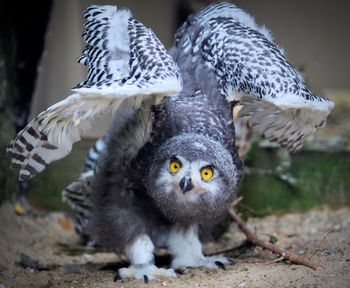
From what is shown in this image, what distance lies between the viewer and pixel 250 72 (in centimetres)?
459

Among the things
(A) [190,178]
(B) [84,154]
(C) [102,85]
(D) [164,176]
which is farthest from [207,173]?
(B) [84,154]

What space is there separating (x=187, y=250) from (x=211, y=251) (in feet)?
2.30

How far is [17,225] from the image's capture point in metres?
6.15

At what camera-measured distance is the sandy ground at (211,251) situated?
13.8 ft

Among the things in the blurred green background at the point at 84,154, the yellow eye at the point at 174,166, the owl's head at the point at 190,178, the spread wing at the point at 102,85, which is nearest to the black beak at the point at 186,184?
the owl's head at the point at 190,178

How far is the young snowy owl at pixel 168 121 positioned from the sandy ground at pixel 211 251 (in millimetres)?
239

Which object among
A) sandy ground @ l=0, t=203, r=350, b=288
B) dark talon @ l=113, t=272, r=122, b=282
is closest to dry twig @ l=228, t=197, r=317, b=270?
sandy ground @ l=0, t=203, r=350, b=288

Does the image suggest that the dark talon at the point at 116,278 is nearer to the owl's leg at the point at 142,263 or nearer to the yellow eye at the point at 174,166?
the owl's leg at the point at 142,263

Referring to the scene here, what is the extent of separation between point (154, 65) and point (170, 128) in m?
0.52

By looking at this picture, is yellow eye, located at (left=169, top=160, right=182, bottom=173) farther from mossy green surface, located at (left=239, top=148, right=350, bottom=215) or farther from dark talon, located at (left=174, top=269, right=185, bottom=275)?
mossy green surface, located at (left=239, top=148, right=350, bottom=215)

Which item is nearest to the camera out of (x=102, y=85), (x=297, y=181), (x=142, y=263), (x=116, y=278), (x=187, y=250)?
(x=102, y=85)

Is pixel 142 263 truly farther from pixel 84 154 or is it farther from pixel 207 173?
pixel 84 154

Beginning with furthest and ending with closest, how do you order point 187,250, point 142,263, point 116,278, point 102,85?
point 187,250 < point 142,263 < point 116,278 < point 102,85

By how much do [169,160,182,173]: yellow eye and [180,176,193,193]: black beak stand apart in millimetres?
123
